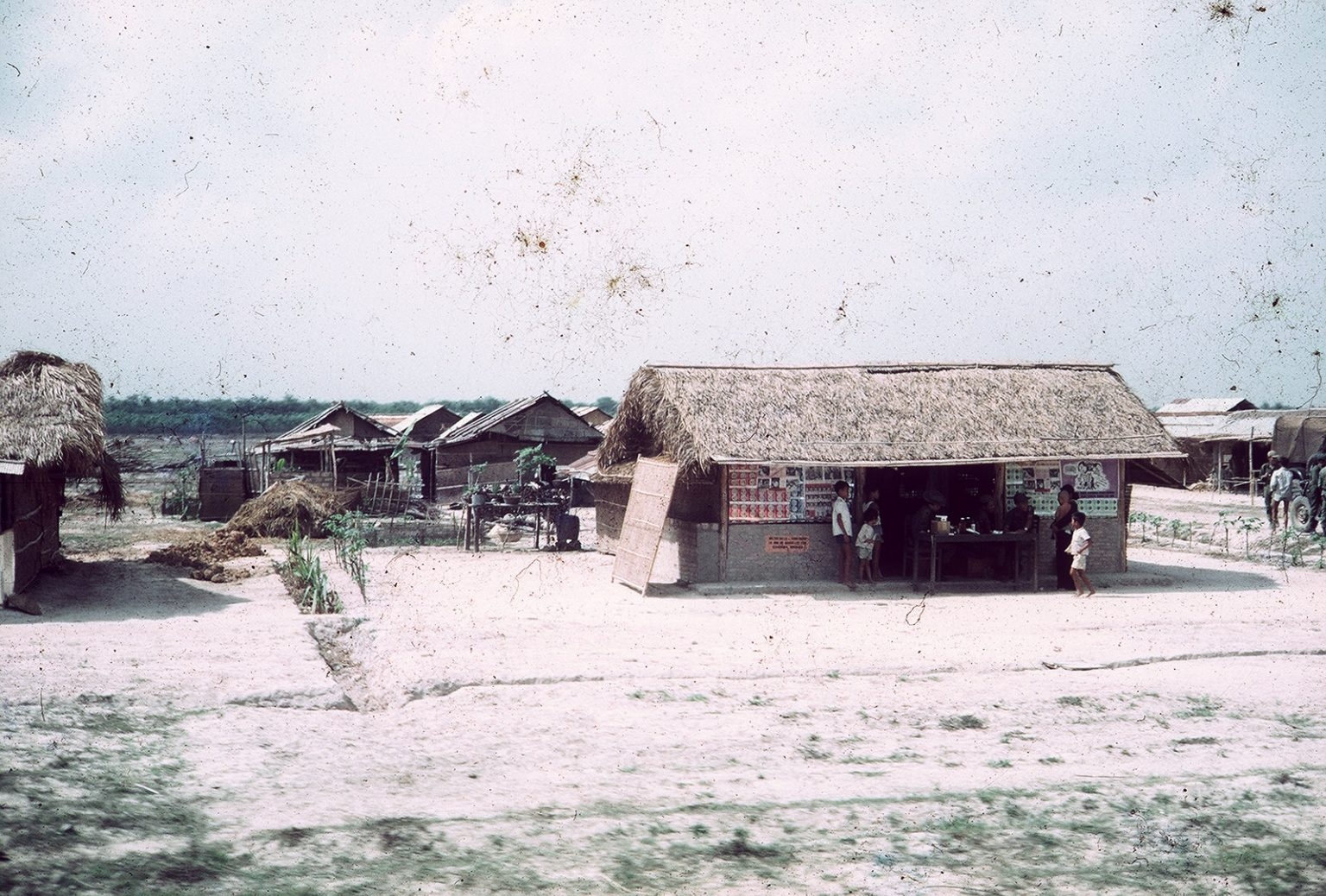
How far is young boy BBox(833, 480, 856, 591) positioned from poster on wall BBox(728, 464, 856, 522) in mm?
250

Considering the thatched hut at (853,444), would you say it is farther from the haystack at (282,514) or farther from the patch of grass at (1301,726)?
the haystack at (282,514)

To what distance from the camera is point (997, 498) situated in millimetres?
15391

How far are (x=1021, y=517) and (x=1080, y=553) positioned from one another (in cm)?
103

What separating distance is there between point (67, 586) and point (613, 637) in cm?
785

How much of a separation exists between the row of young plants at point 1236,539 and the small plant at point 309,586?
14.2 m

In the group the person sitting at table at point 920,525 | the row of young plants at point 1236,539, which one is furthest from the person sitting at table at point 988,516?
the row of young plants at point 1236,539

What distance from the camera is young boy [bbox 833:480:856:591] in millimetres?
14625

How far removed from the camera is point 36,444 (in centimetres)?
1291

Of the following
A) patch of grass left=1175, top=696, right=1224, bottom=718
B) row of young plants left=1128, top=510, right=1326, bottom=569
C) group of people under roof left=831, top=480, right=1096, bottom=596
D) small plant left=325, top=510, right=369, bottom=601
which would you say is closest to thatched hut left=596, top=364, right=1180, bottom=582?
group of people under roof left=831, top=480, right=1096, bottom=596

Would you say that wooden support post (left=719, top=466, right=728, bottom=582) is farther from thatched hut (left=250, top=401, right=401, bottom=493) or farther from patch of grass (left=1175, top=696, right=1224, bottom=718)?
thatched hut (left=250, top=401, right=401, bottom=493)

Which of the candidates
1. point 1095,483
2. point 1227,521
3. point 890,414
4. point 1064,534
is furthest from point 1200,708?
point 1227,521

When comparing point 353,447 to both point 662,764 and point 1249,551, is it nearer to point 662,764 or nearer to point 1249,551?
point 1249,551

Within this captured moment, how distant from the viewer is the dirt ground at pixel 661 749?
18.1 feet

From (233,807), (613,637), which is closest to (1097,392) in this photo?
(613,637)
